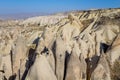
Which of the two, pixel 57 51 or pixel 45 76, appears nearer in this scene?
pixel 45 76

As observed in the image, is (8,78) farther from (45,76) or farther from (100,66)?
(100,66)

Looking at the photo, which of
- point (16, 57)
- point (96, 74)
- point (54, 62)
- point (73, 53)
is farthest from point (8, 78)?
point (96, 74)

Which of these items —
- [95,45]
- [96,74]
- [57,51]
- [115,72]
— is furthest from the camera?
[95,45]

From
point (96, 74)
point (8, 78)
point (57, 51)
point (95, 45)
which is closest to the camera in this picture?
point (96, 74)

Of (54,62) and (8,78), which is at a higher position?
(54,62)

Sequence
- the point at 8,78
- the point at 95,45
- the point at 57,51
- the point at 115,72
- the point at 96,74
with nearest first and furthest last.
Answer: the point at 96,74 → the point at 115,72 → the point at 57,51 → the point at 8,78 → the point at 95,45

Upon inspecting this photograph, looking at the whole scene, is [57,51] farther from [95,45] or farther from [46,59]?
[95,45]

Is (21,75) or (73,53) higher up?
(73,53)

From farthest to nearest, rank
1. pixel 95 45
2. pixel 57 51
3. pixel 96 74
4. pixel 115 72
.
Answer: pixel 95 45 → pixel 57 51 → pixel 115 72 → pixel 96 74

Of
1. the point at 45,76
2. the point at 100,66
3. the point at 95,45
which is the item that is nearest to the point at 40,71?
the point at 45,76
